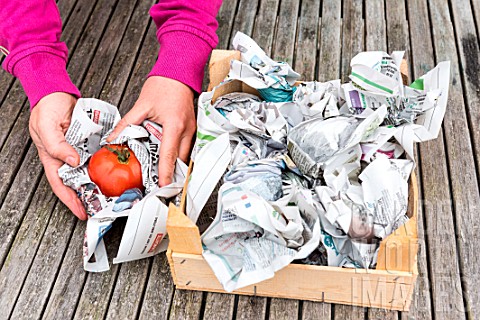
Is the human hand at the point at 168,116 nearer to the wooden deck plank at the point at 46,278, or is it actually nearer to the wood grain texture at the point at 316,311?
the wooden deck plank at the point at 46,278

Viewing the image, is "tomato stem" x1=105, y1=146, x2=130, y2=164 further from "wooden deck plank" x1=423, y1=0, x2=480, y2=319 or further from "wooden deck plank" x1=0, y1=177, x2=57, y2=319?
"wooden deck plank" x1=423, y1=0, x2=480, y2=319

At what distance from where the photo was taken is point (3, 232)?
4.09ft

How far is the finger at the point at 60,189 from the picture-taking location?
1218mm

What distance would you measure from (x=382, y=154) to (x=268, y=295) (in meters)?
0.36

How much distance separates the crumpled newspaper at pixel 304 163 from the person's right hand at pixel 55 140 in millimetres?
299

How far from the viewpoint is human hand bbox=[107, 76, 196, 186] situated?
1197mm

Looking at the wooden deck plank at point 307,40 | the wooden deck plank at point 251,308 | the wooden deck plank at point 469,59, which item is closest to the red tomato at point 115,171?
the wooden deck plank at point 251,308

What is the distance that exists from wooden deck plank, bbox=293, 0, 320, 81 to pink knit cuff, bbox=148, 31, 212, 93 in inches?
12.6

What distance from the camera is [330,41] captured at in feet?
5.41

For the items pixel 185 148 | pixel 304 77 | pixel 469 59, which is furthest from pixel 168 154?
pixel 469 59

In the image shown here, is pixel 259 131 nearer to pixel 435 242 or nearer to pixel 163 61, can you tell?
pixel 163 61

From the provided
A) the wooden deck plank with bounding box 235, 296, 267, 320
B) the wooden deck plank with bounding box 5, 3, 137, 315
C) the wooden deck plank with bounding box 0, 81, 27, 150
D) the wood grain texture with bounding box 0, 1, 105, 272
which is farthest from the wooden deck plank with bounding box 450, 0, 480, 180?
the wooden deck plank with bounding box 0, 81, 27, 150

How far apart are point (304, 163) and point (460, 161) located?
1.48ft

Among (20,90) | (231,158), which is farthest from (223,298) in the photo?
(20,90)
